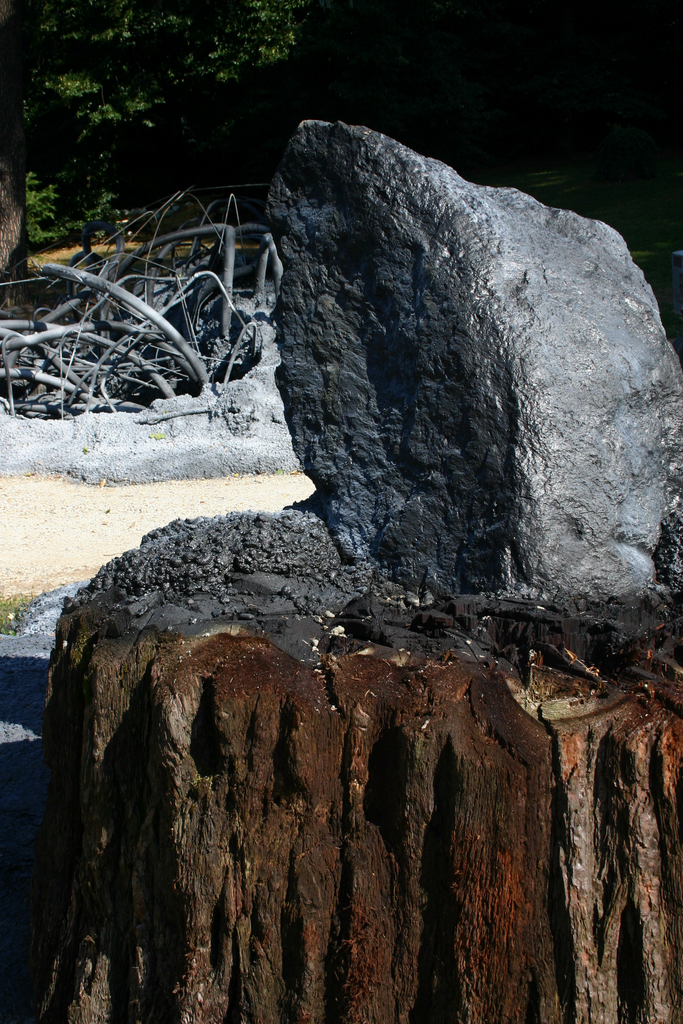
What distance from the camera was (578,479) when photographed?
1978 mm

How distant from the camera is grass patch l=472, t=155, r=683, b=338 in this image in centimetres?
1151

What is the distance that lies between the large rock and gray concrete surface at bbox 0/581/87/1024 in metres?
1.43

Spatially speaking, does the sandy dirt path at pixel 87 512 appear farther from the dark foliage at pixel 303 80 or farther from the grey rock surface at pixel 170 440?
the dark foliage at pixel 303 80

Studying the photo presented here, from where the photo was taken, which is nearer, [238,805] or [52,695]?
[238,805]

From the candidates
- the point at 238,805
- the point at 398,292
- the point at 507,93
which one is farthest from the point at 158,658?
the point at 507,93

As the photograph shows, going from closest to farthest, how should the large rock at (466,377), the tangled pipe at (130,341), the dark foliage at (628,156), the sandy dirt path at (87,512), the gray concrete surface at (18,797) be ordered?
1. the large rock at (466,377)
2. the gray concrete surface at (18,797)
3. the sandy dirt path at (87,512)
4. the tangled pipe at (130,341)
5. the dark foliage at (628,156)

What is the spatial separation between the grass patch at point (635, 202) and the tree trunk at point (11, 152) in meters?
7.59

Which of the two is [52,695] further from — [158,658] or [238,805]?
[238,805]

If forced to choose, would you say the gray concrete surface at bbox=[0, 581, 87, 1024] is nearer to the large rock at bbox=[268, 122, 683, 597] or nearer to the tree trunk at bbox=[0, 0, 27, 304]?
the large rock at bbox=[268, 122, 683, 597]

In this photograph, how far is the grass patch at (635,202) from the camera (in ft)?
37.8

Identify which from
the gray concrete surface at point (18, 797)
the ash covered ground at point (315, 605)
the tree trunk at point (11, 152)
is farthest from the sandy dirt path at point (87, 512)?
the tree trunk at point (11, 152)

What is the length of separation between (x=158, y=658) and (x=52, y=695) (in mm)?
399

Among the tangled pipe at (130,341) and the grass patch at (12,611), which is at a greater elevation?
the tangled pipe at (130,341)

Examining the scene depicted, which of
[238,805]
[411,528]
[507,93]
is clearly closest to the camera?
[238,805]
